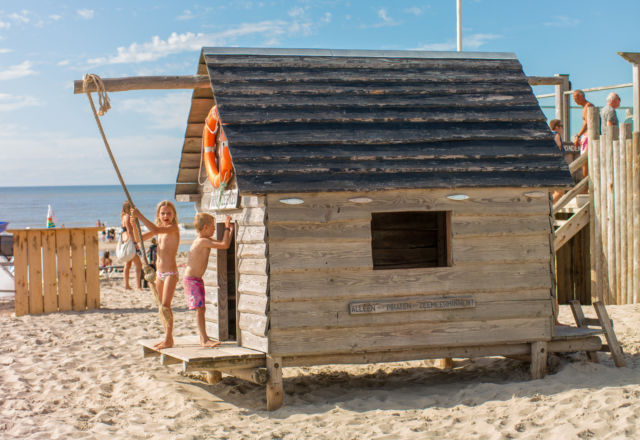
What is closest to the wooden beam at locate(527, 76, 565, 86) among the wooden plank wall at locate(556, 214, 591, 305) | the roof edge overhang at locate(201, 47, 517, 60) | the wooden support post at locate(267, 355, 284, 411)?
the roof edge overhang at locate(201, 47, 517, 60)

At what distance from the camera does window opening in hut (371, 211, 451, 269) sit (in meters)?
9.05

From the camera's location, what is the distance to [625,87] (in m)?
12.1

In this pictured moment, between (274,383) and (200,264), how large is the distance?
5.09 feet

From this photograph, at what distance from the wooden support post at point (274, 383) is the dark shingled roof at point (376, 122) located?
1.62m

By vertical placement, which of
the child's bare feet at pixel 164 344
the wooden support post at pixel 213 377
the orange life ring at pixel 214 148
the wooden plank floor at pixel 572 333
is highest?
the orange life ring at pixel 214 148

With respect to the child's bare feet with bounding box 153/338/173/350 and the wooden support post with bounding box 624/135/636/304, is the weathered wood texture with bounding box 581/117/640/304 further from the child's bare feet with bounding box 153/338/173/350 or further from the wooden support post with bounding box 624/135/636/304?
the child's bare feet with bounding box 153/338/173/350

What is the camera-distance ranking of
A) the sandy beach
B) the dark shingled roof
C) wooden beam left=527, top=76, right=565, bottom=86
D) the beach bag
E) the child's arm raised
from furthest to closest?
the beach bag < wooden beam left=527, top=76, right=565, bottom=86 < the child's arm raised < the dark shingled roof < the sandy beach

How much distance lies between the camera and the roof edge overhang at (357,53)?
7.46 m

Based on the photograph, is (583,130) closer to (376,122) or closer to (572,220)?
(572,220)

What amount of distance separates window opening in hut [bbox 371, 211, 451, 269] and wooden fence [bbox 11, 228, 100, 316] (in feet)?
18.6

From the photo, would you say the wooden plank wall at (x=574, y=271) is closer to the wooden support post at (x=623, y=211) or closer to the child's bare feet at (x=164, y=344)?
the wooden support post at (x=623, y=211)

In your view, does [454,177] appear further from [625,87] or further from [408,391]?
[625,87]

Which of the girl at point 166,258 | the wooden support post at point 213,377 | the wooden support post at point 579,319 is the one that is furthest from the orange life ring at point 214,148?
the wooden support post at point 579,319

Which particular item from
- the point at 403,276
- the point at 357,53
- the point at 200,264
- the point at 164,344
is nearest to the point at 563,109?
the point at 357,53
